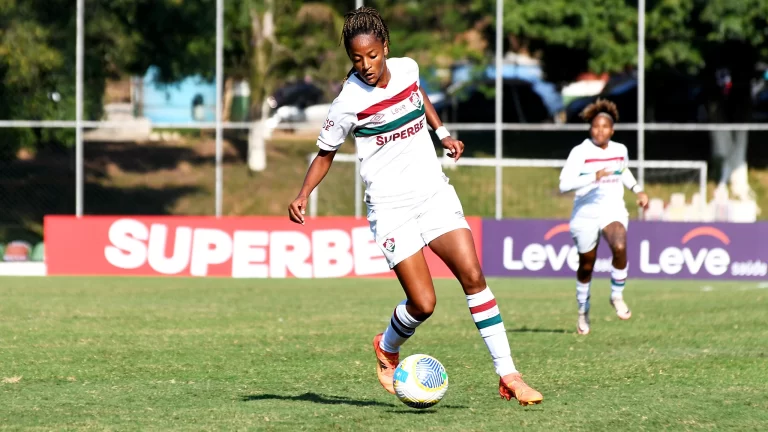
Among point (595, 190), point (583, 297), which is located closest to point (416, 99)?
point (583, 297)

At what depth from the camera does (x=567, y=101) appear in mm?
27219

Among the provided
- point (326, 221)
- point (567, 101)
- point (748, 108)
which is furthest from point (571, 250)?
point (748, 108)

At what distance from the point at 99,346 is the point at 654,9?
59.8 feet

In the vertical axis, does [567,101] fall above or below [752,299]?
above

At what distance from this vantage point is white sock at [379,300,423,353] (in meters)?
8.09

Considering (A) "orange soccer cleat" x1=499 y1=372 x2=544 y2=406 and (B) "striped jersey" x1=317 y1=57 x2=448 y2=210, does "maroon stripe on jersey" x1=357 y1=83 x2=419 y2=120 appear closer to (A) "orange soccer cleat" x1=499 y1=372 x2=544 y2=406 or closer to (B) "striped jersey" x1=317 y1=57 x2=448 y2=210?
(B) "striped jersey" x1=317 y1=57 x2=448 y2=210

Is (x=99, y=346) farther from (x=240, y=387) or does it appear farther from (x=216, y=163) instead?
(x=216, y=163)

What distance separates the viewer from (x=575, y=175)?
13.0m

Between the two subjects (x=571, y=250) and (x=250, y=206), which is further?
(x=250, y=206)

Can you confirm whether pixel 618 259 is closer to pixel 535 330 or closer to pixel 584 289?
pixel 584 289

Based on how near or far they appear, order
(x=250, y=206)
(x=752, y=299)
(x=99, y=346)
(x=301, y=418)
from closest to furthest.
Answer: (x=301, y=418), (x=99, y=346), (x=752, y=299), (x=250, y=206)

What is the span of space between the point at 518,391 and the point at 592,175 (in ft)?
18.7

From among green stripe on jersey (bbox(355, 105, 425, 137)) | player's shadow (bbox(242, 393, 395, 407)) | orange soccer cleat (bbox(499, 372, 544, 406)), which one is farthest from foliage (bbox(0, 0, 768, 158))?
orange soccer cleat (bbox(499, 372, 544, 406))

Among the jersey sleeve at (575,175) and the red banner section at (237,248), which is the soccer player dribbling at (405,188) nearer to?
the jersey sleeve at (575,175)
